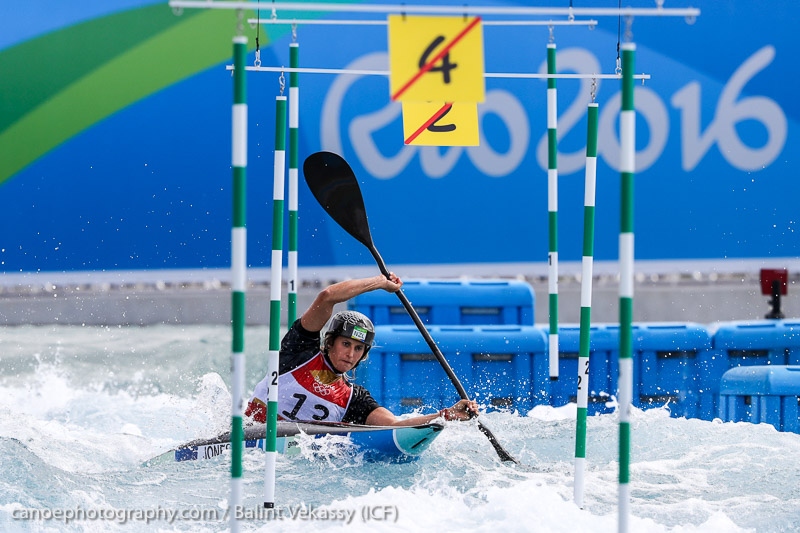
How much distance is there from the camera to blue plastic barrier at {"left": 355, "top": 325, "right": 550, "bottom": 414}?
5926 millimetres

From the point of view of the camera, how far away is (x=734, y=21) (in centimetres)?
768

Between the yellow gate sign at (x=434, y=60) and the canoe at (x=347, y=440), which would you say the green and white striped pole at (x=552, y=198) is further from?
the yellow gate sign at (x=434, y=60)

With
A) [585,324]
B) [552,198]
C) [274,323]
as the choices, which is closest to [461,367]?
[552,198]

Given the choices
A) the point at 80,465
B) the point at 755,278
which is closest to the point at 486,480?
the point at 80,465

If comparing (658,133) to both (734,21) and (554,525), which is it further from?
(554,525)

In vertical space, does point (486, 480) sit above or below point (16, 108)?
below

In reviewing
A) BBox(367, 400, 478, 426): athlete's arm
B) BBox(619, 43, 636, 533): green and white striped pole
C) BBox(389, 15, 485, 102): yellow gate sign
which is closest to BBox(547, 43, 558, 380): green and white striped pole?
BBox(367, 400, 478, 426): athlete's arm

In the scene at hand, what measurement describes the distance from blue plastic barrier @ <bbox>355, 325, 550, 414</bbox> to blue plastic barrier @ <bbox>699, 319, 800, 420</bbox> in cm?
97

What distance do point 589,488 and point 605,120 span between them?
13.3ft

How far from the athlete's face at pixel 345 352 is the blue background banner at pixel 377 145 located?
286cm

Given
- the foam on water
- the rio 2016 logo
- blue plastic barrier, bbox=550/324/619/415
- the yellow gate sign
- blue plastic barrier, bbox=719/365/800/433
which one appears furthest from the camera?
the rio 2016 logo

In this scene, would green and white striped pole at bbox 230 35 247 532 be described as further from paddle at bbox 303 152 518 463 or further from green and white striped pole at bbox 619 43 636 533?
paddle at bbox 303 152 518 463

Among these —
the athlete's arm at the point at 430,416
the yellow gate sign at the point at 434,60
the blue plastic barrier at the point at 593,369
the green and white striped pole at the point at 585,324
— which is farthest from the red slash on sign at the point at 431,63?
the blue plastic barrier at the point at 593,369

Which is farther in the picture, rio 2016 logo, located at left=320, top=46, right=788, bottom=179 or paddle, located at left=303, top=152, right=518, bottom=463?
rio 2016 logo, located at left=320, top=46, right=788, bottom=179
